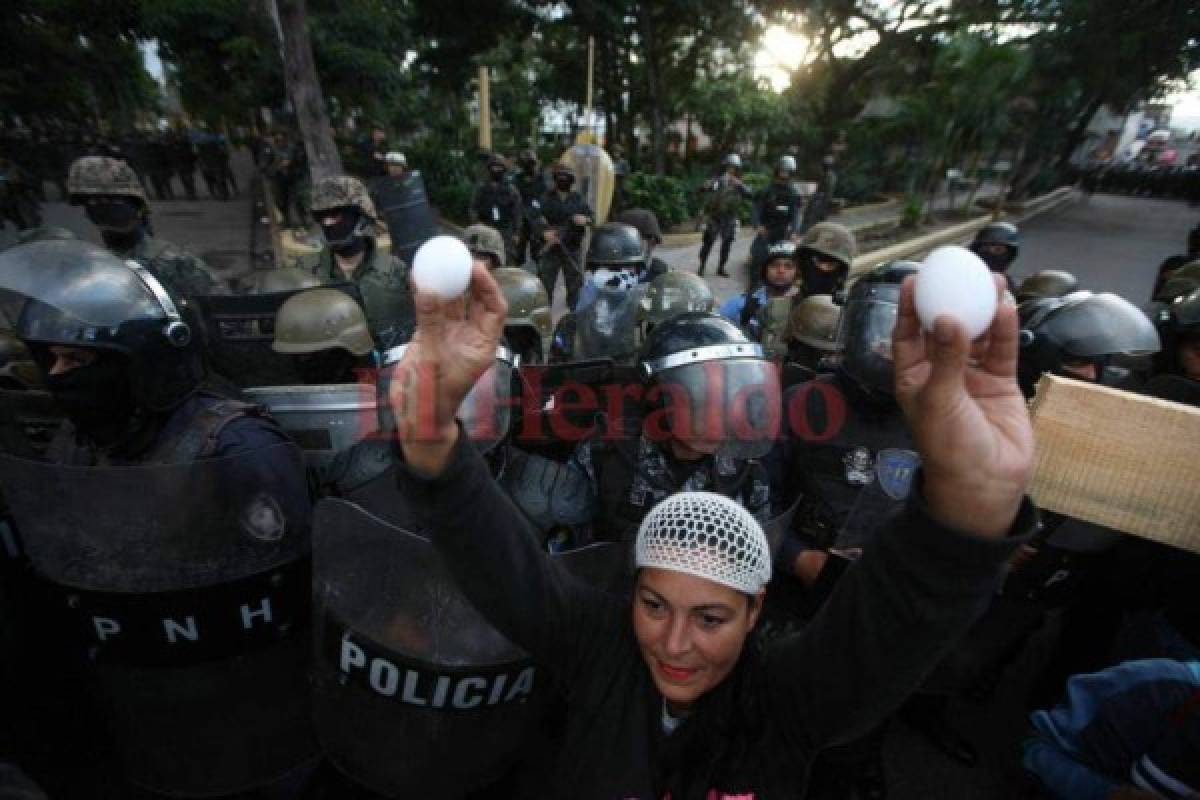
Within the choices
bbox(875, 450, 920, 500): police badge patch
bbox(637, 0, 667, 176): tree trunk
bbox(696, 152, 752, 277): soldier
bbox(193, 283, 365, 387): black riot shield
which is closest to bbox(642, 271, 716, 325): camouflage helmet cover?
bbox(875, 450, 920, 500): police badge patch

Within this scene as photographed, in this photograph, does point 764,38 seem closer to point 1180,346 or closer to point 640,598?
point 1180,346

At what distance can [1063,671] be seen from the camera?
3.20m

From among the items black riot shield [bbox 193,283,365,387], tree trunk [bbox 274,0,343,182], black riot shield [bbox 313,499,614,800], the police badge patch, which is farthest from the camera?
tree trunk [bbox 274,0,343,182]

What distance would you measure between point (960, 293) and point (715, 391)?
1.47 meters

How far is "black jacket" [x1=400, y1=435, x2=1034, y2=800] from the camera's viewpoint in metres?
0.93

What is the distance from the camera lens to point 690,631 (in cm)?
125

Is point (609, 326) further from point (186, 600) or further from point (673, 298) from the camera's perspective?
point (186, 600)

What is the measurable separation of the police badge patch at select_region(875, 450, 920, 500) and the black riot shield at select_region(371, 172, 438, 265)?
525 centimetres

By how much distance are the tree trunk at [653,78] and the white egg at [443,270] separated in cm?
1634

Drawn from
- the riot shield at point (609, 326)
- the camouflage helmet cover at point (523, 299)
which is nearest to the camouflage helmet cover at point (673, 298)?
the riot shield at point (609, 326)

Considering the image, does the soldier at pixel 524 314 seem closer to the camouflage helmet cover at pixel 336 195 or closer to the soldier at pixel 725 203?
the camouflage helmet cover at pixel 336 195

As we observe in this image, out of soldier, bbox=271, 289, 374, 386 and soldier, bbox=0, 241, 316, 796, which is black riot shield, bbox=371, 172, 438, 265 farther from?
soldier, bbox=0, 241, 316, 796

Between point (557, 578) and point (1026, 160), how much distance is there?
103 feet

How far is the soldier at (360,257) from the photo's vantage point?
14.9 feet
